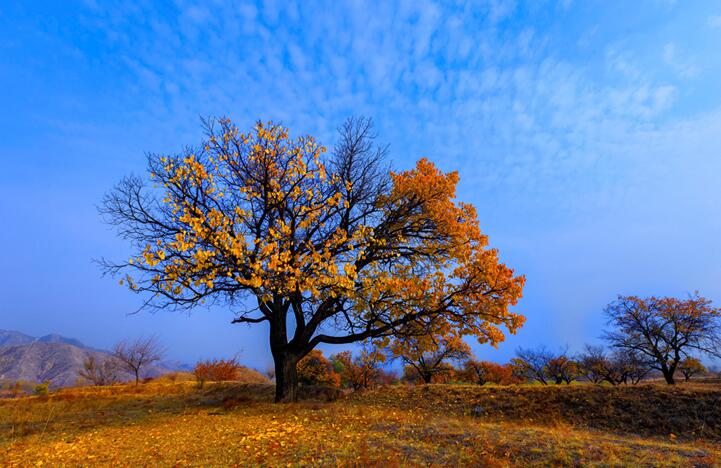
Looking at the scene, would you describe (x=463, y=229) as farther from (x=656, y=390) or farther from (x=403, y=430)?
(x=656, y=390)

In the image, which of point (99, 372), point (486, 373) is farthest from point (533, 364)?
→ point (99, 372)

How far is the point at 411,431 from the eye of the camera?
9.30m

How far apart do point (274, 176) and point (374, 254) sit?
5.20 metres

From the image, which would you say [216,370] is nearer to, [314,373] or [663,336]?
[314,373]

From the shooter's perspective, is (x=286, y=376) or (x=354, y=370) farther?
(x=354, y=370)

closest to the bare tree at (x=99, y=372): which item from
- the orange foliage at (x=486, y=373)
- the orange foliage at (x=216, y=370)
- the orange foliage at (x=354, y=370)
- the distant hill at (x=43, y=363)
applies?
the distant hill at (x=43, y=363)

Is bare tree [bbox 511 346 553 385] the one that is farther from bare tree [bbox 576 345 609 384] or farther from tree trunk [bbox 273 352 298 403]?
tree trunk [bbox 273 352 298 403]

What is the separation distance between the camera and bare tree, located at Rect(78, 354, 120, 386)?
3573 cm

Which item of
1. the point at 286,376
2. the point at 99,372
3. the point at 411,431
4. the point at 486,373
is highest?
the point at 286,376

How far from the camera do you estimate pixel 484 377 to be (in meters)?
46.0

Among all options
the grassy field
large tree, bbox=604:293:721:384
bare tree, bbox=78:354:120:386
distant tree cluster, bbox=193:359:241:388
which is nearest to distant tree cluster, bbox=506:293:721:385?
large tree, bbox=604:293:721:384

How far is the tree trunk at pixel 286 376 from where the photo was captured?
48.5ft

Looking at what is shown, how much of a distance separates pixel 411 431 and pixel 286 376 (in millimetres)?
7245

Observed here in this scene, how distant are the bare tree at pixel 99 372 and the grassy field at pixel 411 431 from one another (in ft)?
71.8
